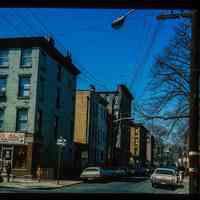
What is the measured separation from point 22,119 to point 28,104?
1476mm

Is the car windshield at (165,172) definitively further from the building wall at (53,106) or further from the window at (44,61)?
the window at (44,61)

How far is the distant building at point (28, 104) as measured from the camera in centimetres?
4066

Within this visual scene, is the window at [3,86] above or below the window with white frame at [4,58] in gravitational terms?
below

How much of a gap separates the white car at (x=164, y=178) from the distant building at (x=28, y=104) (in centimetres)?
1109

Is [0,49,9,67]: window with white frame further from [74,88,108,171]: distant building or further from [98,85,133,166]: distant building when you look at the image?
[98,85,133,166]: distant building

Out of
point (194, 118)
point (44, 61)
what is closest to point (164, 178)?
point (44, 61)

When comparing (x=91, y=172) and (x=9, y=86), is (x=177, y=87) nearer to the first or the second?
(x=91, y=172)

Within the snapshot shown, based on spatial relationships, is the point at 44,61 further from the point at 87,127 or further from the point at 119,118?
the point at 119,118

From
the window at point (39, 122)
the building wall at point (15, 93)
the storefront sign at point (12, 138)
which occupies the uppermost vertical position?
the building wall at point (15, 93)

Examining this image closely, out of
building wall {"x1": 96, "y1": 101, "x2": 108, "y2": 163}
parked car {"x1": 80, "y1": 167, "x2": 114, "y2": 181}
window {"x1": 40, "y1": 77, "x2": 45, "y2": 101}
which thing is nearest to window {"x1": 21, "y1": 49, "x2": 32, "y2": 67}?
window {"x1": 40, "y1": 77, "x2": 45, "y2": 101}

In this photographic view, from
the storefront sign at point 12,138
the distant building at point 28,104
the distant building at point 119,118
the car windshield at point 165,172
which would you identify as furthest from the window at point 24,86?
the distant building at point 119,118

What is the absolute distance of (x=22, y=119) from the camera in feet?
136

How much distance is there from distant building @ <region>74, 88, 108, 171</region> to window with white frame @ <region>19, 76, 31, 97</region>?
1464 cm
